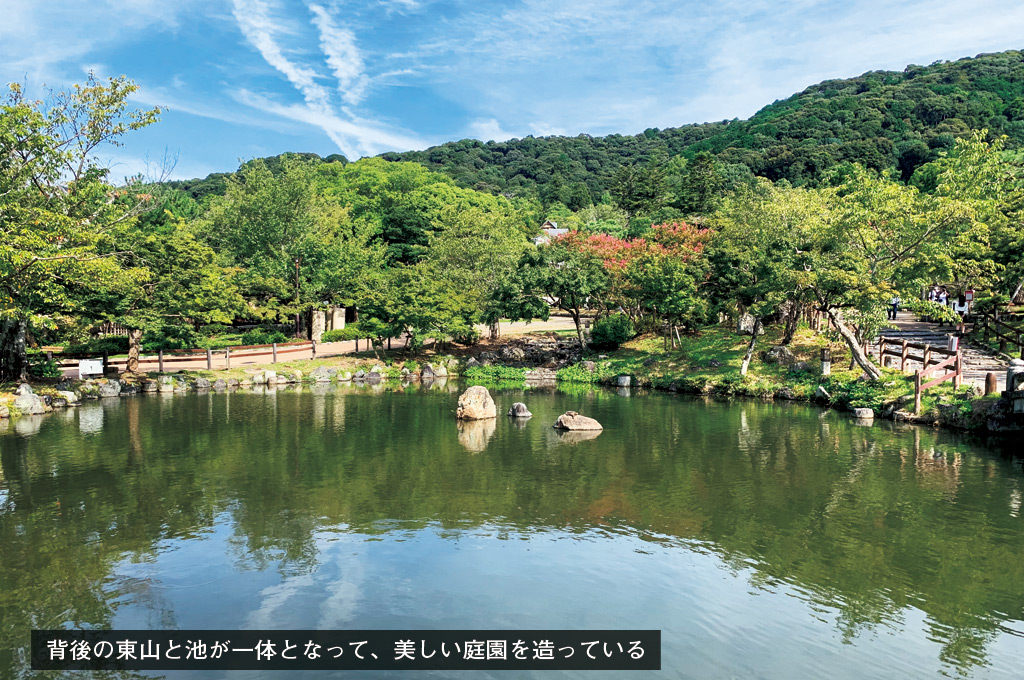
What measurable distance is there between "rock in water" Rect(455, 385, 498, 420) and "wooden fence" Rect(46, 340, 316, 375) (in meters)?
17.8

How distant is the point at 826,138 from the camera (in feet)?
332

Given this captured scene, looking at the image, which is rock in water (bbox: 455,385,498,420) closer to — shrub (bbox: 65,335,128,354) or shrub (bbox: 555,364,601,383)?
shrub (bbox: 555,364,601,383)

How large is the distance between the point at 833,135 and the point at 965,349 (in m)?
84.2

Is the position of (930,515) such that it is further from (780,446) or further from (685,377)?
(685,377)

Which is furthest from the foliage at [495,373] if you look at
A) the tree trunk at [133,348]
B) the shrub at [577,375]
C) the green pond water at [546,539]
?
the tree trunk at [133,348]

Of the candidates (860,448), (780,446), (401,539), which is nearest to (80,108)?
(401,539)

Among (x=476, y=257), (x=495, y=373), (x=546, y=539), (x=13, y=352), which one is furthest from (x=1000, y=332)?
(x=13, y=352)

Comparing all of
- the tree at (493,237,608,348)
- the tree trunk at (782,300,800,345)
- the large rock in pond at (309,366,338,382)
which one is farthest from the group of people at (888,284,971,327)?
the large rock in pond at (309,366,338,382)

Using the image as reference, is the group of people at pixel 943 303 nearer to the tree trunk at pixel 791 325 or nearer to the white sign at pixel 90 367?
the tree trunk at pixel 791 325

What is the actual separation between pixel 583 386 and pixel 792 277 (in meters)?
12.0

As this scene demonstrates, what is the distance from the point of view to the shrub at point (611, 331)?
1566 inches

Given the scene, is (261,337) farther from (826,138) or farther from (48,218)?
(826,138)

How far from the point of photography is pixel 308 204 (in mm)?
50938

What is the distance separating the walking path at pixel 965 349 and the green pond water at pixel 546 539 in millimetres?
6679
